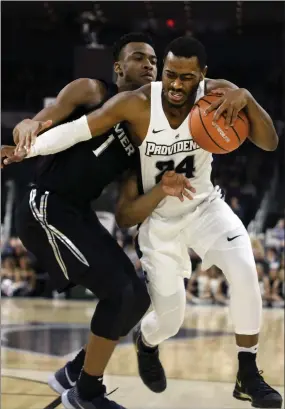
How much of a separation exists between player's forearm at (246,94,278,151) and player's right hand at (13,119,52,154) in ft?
3.37

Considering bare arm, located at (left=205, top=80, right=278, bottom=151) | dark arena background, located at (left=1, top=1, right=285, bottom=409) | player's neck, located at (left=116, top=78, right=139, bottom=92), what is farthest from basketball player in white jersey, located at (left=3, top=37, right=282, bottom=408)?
dark arena background, located at (left=1, top=1, right=285, bottom=409)

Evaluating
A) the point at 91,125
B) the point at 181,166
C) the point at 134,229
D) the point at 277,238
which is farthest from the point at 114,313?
the point at 277,238

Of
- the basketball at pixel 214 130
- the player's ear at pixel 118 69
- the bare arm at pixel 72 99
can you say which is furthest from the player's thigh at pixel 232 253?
the player's ear at pixel 118 69

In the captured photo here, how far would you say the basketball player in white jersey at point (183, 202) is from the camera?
11.1 ft

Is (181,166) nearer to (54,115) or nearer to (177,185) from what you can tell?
(177,185)

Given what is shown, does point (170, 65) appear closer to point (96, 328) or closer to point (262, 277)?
point (96, 328)

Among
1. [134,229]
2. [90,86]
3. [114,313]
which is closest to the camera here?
[114,313]

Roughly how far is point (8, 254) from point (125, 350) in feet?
23.5

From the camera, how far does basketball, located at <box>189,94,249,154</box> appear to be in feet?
10.8

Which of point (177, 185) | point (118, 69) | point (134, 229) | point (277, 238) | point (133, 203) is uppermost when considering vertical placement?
point (118, 69)

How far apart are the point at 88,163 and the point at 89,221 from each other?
12.6 inches

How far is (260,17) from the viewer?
12289 millimetres

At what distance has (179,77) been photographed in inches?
132

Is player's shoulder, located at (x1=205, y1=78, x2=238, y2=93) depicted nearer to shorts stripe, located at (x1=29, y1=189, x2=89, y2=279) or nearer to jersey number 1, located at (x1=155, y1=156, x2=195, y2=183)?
jersey number 1, located at (x1=155, y1=156, x2=195, y2=183)
